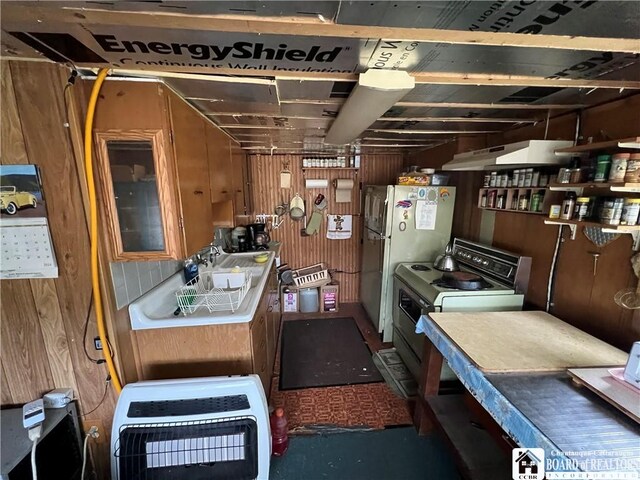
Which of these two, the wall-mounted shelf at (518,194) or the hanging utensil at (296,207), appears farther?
the hanging utensil at (296,207)

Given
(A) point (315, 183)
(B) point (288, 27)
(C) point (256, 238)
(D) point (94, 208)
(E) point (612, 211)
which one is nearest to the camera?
(B) point (288, 27)

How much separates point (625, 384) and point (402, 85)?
60.5 inches

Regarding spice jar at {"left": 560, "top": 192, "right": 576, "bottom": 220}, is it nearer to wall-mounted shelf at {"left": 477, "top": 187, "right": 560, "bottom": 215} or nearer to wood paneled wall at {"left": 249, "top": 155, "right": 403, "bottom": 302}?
wall-mounted shelf at {"left": 477, "top": 187, "right": 560, "bottom": 215}

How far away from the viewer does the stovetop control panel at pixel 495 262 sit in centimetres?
193

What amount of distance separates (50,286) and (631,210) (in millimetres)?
2715

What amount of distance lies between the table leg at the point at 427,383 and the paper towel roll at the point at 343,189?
2.37 metres

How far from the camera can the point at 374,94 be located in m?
1.22

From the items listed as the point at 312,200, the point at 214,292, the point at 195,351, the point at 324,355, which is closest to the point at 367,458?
the point at 324,355

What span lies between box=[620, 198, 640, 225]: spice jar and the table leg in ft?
3.88

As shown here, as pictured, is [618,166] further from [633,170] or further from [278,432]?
[278,432]

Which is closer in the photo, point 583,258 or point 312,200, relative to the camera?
point 583,258

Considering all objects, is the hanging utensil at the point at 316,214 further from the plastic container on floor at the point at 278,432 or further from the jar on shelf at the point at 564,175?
the jar on shelf at the point at 564,175

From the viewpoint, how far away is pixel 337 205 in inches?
153

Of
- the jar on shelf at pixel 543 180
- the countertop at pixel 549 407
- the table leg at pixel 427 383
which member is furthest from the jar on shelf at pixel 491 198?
the table leg at pixel 427 383
